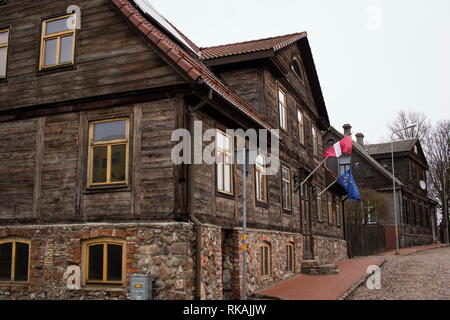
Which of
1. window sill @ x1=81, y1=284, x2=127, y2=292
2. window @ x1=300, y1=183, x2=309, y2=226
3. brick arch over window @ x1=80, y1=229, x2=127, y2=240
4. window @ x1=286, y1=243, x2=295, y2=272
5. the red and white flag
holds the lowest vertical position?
window sill @ x1=81, y1=284, x2=127, y2=292

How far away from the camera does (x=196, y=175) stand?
36.9ft

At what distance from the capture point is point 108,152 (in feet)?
37.6

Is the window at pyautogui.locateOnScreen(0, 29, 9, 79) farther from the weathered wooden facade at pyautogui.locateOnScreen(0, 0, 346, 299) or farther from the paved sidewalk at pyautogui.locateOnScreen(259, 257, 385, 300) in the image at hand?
the paved sidewalk at pyautogui.locateOnScreen(259, 257, 385, 300)

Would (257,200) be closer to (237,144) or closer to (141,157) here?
(237,144)

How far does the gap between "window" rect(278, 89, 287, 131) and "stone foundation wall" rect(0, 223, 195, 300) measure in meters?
8.75

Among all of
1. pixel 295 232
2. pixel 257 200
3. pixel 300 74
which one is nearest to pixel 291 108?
pixel 300 74

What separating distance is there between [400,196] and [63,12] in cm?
3398

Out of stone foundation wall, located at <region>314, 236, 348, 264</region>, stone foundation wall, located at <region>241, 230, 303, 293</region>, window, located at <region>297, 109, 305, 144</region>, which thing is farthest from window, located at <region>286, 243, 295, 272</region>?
window, located at <region>297, 109, 305, 144</region>

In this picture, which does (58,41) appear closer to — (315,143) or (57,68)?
(57,68)

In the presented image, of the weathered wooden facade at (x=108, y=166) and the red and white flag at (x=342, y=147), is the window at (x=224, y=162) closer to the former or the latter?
the weathered wooden facade at (x=108, y=166)

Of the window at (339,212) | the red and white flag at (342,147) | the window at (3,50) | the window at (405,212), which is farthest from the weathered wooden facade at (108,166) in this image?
the window at (405,212)

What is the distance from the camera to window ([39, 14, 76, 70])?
12.4 m

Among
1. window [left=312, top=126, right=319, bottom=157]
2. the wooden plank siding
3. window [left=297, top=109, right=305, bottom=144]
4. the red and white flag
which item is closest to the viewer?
the wooden plank siding

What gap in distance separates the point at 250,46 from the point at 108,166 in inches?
335
